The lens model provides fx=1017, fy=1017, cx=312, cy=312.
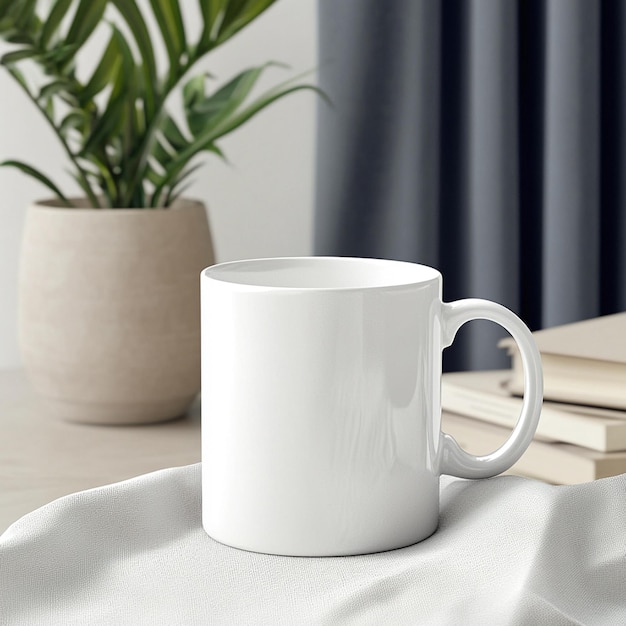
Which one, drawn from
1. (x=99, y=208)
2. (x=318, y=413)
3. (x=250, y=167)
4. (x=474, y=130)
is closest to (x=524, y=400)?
(x=318, y=413)

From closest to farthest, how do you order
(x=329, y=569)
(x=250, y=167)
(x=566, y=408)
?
(x=329, y=569) → (x=566, y=408) → (x=250, y=167)

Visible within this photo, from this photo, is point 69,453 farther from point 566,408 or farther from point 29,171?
point 566,408

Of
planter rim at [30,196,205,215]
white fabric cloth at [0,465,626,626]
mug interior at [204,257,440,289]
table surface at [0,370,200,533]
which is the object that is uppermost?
planter rim at [30,196,205,215]

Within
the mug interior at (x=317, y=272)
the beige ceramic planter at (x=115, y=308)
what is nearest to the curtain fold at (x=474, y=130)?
the beige ceramic planter at (x=115, y=308)

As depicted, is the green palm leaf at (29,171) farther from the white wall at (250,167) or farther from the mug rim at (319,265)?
the mug rim at (319,265)

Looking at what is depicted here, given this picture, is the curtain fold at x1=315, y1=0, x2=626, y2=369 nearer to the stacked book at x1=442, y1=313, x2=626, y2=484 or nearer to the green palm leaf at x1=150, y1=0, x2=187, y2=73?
the green palm leaf at x1=150, y1=0, x2=187, y2=73

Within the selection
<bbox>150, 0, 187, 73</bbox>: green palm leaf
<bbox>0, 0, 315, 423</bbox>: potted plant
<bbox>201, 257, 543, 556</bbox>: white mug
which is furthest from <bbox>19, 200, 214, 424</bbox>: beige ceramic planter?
<bbox>201, 257, 543, 556</bbox>: white mug

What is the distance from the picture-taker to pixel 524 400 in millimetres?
483

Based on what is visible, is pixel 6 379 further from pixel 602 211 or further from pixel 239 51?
pixel 602 211

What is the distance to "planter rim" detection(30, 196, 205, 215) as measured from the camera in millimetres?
795

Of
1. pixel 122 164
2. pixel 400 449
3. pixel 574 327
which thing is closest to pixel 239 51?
pixel 122 164

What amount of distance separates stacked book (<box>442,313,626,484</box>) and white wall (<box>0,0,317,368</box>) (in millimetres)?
475

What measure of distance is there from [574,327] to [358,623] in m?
0.39

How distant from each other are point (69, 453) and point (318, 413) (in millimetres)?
369
